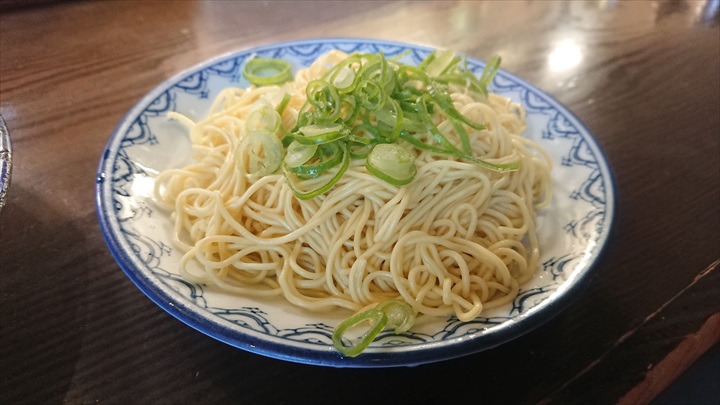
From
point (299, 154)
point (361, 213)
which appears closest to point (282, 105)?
point (299, 154)

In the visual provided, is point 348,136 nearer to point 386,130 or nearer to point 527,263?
point 386,130

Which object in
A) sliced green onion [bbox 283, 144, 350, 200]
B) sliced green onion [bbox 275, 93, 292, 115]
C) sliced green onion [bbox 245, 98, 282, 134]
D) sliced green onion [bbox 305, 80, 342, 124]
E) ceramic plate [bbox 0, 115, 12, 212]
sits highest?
sliced green onion [bbox 305, 80, 342, 124]

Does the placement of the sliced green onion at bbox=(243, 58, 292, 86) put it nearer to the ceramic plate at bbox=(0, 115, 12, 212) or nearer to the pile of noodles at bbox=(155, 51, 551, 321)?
the pile of noodles at bbox=(155, 51, 551, 321)

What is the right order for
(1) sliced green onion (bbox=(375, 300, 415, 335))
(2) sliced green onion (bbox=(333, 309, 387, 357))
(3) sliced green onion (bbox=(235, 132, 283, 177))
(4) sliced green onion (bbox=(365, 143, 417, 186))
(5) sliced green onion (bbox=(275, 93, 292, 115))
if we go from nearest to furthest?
(2) sliced green onion (bbox=(333, 309, 387, 357)) < (1) sliced green onion (bbox=(375, 300, 415, 335)) < (4) sliced green onion (bbox=(365, 143, 417, 186)) < (3) sliced green onion (bbox=(235, 132, 283, 177)) < (5) sliced green onion (bbox=(275, 93, 292, 115))

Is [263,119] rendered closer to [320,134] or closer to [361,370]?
[320,134]

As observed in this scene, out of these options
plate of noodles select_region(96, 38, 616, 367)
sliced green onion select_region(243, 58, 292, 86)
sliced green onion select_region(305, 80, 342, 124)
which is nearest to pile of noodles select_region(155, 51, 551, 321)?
plate of noodles select_region(96, 38, 616, 367)

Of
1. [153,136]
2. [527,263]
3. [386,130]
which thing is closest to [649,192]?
[527,263]

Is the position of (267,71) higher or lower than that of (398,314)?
higher
